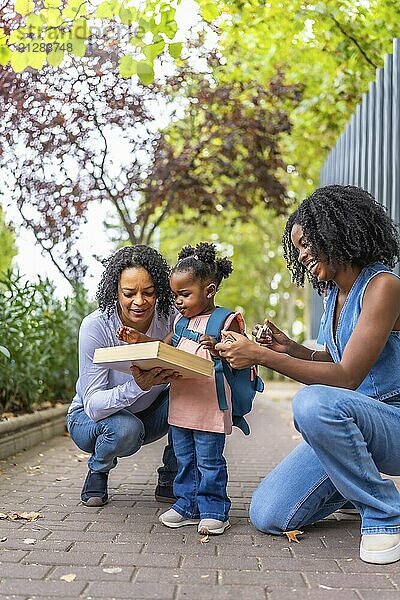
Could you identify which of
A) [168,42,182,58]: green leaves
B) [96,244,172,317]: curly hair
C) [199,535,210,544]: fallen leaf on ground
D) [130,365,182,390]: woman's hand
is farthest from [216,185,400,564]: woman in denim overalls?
[168,42,182,58]: green leaves

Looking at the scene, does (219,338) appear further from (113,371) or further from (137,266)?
(113,371)

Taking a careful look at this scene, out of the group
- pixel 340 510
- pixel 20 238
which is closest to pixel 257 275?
pixel 20 238

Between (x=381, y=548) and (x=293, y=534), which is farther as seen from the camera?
(x=293, y=534)

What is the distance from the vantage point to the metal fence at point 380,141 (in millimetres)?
6031

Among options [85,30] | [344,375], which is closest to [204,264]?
[344,375]

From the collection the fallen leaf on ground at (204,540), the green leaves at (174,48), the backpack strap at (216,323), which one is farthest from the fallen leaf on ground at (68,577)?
the green leaves at (174,48)

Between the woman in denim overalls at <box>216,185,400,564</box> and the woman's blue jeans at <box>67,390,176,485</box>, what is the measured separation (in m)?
0.80

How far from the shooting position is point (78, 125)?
815 centimetres

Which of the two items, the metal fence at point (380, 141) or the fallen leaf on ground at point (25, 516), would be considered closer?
the fallen leaf on ground at point (25, 516)

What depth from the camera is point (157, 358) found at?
355 cm

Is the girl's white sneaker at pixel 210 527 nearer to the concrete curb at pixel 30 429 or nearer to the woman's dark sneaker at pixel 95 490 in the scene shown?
the woman's dark sneaker at pixel 95 490

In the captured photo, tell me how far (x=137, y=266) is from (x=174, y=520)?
1.33 metres

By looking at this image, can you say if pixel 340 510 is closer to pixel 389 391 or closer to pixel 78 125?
pixel 389 391

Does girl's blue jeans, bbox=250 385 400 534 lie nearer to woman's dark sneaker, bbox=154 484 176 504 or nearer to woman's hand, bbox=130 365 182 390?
woman's hand, bbox=130 365 182 390
